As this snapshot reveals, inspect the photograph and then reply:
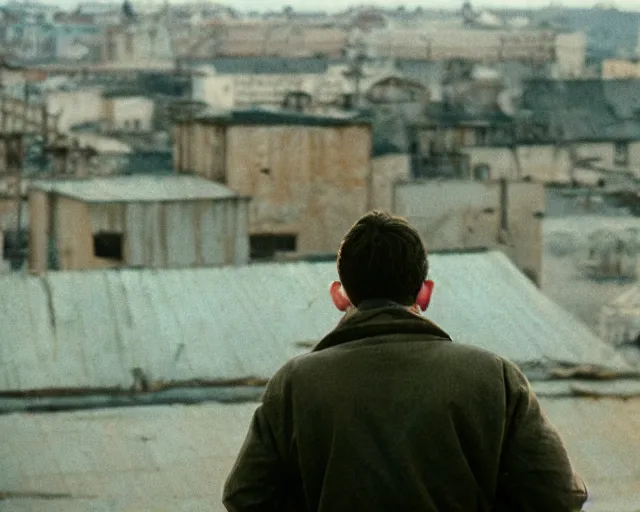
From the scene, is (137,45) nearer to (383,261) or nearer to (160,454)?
(160,454)

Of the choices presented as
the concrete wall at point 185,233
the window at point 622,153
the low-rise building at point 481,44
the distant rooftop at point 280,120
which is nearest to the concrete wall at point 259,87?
the window at point 622,153

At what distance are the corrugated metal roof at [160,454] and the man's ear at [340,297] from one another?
9.66ft

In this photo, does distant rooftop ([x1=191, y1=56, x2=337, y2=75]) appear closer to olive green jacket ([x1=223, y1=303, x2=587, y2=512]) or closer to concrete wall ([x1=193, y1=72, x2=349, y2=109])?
concrete wall ([x1=193, y1=72, x2=349, y2=109])

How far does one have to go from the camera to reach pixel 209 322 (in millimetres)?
8352

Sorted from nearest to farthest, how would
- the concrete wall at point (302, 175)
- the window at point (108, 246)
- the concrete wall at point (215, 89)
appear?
the window at point (108, 246) < the concrete wall at point (302, 175) < the concrete wall at point (215, 89)

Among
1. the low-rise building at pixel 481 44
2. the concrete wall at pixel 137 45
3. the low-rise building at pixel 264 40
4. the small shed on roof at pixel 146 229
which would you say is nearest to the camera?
the small shed on roof at pixel 146 229

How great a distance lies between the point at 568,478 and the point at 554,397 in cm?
461

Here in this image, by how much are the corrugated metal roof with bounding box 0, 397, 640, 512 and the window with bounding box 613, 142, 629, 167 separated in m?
28.0

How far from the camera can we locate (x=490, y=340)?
833cm

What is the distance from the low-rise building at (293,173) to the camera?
17656mm

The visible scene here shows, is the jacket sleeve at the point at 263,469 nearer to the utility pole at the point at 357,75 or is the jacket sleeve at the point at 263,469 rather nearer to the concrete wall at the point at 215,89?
the utility pole at the point at 357,75

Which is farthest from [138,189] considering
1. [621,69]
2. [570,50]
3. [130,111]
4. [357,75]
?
[570,50]

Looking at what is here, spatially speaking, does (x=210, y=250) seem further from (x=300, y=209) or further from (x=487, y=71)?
(x=487, y=71)

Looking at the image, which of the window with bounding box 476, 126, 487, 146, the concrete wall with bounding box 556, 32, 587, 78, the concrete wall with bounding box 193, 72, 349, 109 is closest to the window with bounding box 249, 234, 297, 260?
the window with bounding box 476, 126, 487, 146
